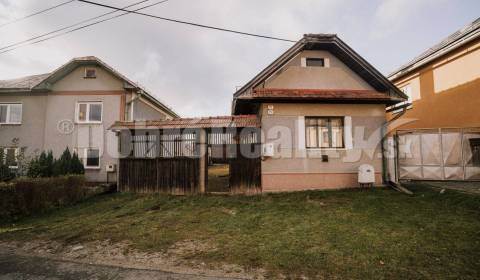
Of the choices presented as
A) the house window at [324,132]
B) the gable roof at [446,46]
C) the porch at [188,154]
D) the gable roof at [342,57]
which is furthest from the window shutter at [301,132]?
the gable roof at [446,46]

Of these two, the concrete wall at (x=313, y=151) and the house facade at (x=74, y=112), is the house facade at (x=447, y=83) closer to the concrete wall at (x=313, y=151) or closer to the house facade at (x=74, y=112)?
the concrete wall at (x=313, y=151)

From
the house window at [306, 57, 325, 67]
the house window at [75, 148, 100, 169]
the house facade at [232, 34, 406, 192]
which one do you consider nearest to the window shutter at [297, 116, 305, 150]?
A: the house facade at [232, 34, 406, 192]

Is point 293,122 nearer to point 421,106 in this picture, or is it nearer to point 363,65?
point 363,65

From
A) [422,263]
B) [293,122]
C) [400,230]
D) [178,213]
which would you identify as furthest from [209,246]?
[293,122]

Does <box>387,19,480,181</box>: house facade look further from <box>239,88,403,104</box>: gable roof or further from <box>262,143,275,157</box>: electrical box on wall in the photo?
<box>262,143,275,157</box>: electrical box on wall

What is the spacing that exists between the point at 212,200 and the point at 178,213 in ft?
5.08

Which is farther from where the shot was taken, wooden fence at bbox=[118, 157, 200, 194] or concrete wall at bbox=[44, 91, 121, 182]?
concrete wall at bbox=[44, 91, 121, 182]

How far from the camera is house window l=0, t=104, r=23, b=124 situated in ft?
45.7

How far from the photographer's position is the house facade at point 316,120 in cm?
934

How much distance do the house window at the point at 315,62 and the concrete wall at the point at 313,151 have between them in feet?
6.11

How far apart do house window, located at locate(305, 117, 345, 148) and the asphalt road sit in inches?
284

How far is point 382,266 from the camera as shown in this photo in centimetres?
374

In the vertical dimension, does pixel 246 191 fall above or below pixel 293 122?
below

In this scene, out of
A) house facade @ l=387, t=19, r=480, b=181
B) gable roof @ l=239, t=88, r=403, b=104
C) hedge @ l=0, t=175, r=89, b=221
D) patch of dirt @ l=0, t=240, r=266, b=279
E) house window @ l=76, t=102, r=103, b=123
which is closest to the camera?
patch of dirt @ l=0, t=240, r=266, b=279
